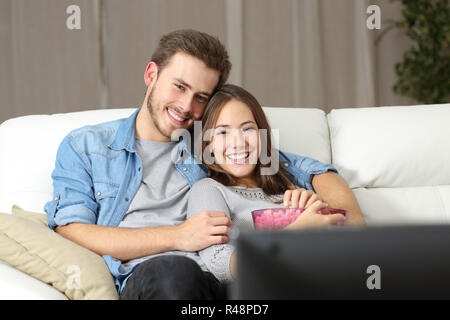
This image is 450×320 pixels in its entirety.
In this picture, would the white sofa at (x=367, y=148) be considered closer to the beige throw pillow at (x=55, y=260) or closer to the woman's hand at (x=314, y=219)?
the beige throw pillow at (x=55, y=260)

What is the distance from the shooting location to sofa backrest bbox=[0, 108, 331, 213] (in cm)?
156

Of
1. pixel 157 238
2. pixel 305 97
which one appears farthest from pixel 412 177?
pixel 305 97

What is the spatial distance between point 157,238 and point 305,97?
99.3 inches

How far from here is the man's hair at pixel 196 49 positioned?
1.49m

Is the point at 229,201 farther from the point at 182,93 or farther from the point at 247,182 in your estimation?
the point at 182,93

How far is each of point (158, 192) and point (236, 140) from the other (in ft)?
0.89

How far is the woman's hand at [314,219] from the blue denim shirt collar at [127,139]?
1.92 ft

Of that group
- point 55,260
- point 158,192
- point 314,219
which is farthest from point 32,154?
point 314,219

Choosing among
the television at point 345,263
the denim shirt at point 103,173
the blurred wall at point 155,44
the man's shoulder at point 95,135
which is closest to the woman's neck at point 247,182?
the denim shirt at point 103,173

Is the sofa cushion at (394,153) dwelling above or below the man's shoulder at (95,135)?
below

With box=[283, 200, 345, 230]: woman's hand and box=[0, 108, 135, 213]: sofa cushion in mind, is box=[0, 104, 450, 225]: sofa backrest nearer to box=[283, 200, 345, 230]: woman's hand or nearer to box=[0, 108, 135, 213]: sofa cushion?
box=[0, 108, 135, 213]: sofa cushion

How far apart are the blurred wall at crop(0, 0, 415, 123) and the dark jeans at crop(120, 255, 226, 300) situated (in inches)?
95.5

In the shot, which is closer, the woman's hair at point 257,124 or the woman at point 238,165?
the woman at point 238,165

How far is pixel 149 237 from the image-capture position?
1.19m
